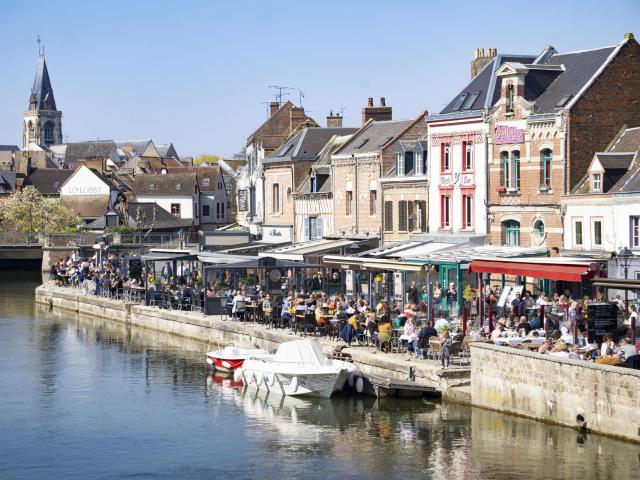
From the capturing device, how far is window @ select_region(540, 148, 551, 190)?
45.5 meters

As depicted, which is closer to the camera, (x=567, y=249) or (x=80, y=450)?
(x=80, y=450)

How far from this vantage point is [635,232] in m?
40.8

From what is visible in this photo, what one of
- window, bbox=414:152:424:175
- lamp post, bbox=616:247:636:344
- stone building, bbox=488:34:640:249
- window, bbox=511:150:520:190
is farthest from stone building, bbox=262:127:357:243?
lamp post, bbox=616:247:636:344

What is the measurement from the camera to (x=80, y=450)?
28.2m

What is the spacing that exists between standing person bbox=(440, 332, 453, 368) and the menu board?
4061 mm

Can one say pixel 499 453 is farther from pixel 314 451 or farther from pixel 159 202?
pixel 159 202

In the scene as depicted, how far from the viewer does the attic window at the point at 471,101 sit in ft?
165

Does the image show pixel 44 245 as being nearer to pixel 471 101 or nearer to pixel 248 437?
pixel 471 101

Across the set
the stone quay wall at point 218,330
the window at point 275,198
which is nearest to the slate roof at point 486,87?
the stone quay wall at point 218,330

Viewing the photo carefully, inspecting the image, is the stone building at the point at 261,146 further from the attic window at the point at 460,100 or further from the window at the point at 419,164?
the attic window at the point at 460,100

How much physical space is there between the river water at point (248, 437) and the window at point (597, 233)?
13474 mm

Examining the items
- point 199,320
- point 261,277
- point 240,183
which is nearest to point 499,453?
point 199,320

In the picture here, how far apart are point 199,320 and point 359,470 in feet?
69.7

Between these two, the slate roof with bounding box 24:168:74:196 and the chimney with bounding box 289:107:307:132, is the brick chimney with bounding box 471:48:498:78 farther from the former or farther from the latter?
the slate roof with bounding box 24:168:74:196
